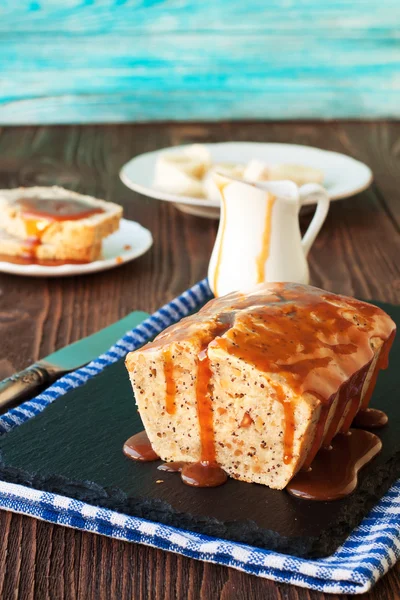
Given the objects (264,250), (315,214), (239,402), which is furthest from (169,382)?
(315,214)

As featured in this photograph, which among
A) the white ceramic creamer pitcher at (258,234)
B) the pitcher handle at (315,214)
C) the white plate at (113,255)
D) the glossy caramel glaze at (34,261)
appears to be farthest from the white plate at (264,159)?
the white ceramic creamer pitcher at (258,234)

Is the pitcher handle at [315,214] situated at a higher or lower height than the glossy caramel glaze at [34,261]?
higher

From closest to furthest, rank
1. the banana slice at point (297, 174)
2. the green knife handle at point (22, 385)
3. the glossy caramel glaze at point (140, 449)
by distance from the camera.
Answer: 1. the glossy caramel glaze at point (140, 449)
2. the green knife handle at point (22, 385)
3. the banana slice at point (297, 174)

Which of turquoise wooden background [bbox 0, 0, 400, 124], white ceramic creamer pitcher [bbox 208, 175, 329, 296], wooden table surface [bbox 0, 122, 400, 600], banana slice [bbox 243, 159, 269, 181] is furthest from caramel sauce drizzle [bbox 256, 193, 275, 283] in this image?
turquoise wooden background [bbox 0, 0, 400, 124]

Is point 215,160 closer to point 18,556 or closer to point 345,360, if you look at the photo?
point 345,360

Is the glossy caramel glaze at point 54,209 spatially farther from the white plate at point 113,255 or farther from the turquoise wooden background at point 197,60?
the turquoise wooden background at point 197,60

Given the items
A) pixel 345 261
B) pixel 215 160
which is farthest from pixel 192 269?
pixel 215 160

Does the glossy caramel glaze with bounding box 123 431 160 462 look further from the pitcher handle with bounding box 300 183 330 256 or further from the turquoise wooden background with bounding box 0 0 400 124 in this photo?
the turquoise wooden background with bounding box 0 0 400 124
